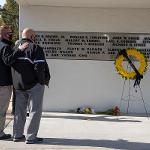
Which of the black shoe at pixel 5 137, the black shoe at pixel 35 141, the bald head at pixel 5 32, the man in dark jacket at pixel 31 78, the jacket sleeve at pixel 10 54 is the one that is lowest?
the black shoe at pixel 35 141

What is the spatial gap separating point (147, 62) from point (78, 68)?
1.74 metres

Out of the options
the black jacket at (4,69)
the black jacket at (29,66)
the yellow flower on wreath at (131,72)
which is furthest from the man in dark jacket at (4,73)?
the yellow flower on wreath at (131,72)

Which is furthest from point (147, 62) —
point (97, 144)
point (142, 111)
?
point (97, 144)

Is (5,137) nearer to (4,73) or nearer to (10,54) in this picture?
(4,73)

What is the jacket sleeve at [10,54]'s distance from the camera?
8172 mm

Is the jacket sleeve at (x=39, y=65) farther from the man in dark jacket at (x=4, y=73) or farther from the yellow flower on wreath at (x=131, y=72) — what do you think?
the yellow flower on wreath at (x=131, y=72)

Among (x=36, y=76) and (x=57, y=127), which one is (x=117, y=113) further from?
(x=36, y=76)

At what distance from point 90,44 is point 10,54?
453 cm

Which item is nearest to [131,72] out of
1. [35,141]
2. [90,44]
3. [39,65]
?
[90,44]

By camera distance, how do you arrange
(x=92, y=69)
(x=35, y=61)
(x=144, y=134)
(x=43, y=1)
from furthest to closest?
(x=92, y=69) → (x=43, y=1) → (x=144, y=134) → (x=35, y=61)

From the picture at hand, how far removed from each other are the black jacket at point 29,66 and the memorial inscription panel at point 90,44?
4256mm

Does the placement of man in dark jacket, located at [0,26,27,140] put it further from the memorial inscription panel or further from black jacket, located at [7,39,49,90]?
the memorial inscription panel

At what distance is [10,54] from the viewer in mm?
8242

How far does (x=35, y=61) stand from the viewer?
8086mm
